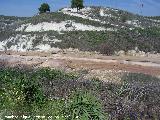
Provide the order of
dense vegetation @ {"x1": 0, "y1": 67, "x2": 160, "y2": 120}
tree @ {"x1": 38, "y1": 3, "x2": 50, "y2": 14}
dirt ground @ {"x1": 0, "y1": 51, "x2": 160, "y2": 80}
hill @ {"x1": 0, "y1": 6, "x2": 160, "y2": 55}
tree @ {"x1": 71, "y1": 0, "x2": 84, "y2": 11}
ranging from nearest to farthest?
dense vegetation @ {"x1": 0, "y1": 67, "x2": 160, "y2": 120}
dirt ground @ {"x1": 0, "y1": 51, "x2": 160, "y2": 80}
hill @ {"x1": 0, "y1": 6, "x2": 160, "y2": 55}
tree @ {"x1": 71, "y1": 0, "x2": 84, "y2": 11}
tree @ {"x1": 38, "y1": 3, "x2": 50, "y2": 14}

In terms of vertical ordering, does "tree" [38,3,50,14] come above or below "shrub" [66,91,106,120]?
above

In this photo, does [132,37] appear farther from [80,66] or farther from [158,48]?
[80,66]

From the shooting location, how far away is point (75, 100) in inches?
529

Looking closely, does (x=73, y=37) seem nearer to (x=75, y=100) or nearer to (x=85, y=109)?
(x=75, y=100)

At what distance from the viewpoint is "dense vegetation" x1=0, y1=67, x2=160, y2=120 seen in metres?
13.4

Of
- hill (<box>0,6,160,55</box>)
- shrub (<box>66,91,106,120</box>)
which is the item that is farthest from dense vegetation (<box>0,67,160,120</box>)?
hill (<box>0,6,160,55</box>)

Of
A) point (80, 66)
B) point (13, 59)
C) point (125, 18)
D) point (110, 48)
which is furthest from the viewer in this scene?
point (125, 18)

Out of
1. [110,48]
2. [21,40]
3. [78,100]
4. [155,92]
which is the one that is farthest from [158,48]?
[78,100]

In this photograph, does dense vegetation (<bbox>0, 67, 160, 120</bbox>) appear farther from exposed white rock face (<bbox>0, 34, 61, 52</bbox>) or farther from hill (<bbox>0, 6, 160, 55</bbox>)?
exposed white rock face (<bbox>0, 34, 61, 52</bbox>)

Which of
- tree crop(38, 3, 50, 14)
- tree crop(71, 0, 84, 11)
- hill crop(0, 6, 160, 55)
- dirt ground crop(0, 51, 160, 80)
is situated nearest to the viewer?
dirt ground crop(0, 51, 160, 80)

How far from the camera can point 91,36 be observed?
73.8m

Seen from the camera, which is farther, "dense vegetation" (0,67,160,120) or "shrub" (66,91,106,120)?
"dense vegetation" (0,67,160,120)

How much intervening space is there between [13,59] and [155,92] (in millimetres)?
28059

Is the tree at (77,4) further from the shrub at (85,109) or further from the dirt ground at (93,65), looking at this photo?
the shrub at (85,109)
